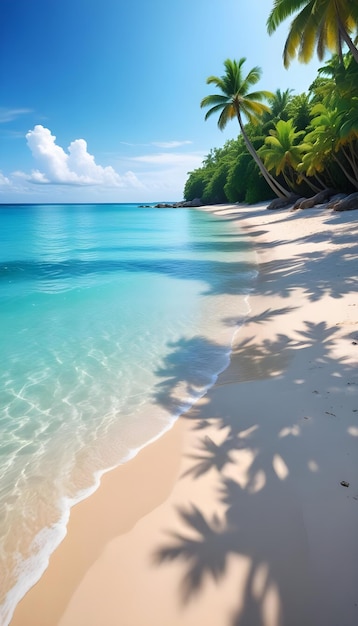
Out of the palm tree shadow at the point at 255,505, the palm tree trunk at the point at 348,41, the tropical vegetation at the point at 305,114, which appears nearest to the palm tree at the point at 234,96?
the tropical vegetation at the point at 305,114

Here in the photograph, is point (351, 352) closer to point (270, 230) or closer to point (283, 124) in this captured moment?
point (270, 230)

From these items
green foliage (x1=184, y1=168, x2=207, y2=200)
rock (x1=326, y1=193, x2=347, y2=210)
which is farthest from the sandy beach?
green foliage (x1=184, y1=168, x2=207, y2=200)

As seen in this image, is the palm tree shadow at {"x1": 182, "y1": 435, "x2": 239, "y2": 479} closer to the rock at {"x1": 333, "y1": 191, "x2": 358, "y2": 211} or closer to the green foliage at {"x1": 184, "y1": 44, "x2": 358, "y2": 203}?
the green foliage at {"x1": 184, "y1": 44, "x2": 358, "y2": 203}

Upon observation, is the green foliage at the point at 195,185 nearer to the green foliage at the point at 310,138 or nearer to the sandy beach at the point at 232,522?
the green foliage at the point at 310,138

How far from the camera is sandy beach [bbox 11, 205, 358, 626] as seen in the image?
1.95 meters

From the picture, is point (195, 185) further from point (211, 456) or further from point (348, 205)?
point (211, 456)

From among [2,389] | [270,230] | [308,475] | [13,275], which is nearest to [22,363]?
[2,389]

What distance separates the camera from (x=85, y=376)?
529cm

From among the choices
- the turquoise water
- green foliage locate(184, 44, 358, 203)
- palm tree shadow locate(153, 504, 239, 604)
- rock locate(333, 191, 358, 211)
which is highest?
green foliage locate(184, 44, 358, 203)

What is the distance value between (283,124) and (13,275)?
29061 mm

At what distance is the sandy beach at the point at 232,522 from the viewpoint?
1.95 metres

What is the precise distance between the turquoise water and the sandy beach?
278mm

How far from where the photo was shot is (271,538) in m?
2.26

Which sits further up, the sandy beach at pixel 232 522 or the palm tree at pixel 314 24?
the palm tree at pixel 314 24
